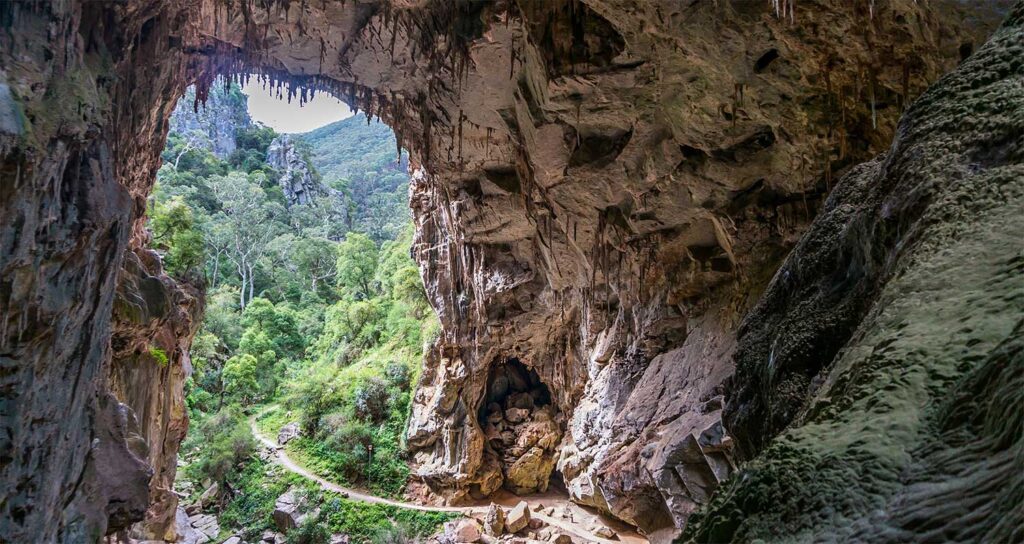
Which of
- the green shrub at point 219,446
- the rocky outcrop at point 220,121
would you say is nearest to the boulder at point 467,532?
the green shrub at point 219,446

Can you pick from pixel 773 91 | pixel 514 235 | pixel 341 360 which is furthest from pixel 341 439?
pixel 773 91

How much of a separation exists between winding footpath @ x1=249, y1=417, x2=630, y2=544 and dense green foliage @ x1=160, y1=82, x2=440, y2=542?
0.43 m

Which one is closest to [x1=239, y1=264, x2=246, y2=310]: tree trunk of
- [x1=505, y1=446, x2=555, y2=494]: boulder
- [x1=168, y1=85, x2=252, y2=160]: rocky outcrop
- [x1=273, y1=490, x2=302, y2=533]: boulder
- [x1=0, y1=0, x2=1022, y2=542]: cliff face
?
[x1=168, y1=85, x2=252, y2=160]: rocky outcrop

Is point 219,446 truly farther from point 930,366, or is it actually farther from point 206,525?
point 930,366

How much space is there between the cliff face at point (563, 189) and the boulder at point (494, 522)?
10.6 ft

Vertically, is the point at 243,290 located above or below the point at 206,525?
above

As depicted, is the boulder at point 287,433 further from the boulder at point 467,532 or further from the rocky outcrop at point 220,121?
the rocky outcrop at point 220,121

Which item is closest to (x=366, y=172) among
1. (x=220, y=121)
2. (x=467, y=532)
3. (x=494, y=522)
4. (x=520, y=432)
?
(x=220, y=121)

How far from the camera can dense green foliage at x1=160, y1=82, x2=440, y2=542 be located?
18578mm

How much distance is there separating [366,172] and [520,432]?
45772mm

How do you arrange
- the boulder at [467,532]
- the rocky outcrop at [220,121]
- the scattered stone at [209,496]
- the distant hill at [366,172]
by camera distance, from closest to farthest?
the boulder at [467,532]
the scattered stone at [209,496]
the distant hill at [366,172]
the rocky outcrop at [220,121]

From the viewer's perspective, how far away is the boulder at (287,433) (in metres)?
22.1

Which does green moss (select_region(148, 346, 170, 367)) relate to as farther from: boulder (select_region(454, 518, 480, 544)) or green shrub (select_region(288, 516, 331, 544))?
boulder (select_region(454, 518, 480, 544))

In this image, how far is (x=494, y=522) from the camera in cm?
1642
